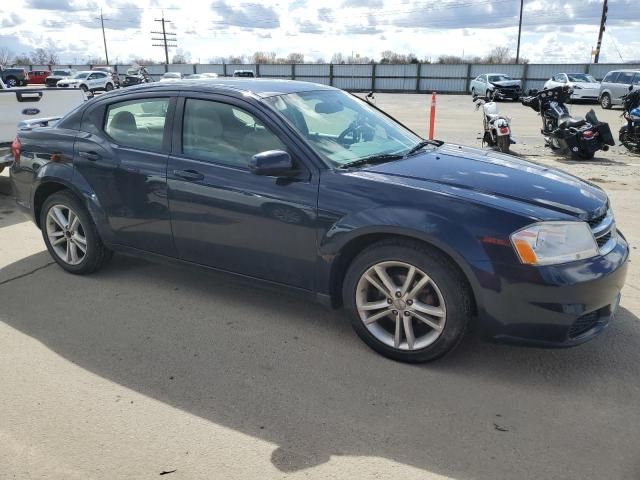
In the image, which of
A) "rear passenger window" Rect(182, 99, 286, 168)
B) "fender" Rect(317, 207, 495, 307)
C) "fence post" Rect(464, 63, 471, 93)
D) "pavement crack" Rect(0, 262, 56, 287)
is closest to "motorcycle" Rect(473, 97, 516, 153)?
"rear passenger window" Rect(182, 99, 286, 168)

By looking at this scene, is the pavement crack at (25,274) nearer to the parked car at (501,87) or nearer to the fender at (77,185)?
the fender at (77,185)

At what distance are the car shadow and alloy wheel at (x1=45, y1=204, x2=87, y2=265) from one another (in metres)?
0.44

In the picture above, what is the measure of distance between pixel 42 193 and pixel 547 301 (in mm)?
4254

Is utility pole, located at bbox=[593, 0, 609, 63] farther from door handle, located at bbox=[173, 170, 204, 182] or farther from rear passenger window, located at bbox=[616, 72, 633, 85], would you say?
door handle, located at bbox=[173, 170, 204, 182]

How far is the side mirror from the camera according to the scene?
3.41m

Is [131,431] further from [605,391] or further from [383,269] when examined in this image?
[605,391]

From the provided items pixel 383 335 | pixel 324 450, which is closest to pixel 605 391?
pixel 383 335

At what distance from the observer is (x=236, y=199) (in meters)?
3.74

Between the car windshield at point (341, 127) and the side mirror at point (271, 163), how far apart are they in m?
0.26

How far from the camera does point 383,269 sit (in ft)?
11.0

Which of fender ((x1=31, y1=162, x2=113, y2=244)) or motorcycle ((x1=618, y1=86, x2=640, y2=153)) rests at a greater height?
fender ((x1=31, y1=162, x2=113, y2=244))

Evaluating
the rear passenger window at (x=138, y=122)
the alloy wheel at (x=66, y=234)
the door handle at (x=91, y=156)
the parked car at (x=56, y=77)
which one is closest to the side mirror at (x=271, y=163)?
the rear passenger window at (x=138, y=122)

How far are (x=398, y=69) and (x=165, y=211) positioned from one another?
42.7 metres

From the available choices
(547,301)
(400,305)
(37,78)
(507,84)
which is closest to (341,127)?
(400,305)
